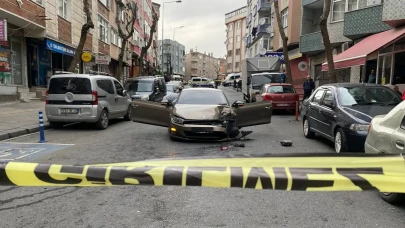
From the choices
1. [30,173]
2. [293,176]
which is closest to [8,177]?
[30,173]

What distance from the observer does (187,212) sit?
3.98 meters

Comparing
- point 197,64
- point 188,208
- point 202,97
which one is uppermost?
point 197,64

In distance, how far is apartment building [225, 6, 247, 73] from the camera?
84750mm

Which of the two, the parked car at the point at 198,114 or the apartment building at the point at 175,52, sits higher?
the apartment building at the point at 175,52

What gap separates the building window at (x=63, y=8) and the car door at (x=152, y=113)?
14.6 meters

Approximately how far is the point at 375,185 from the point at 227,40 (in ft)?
310

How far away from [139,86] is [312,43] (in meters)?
13.6

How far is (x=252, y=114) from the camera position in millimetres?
9406

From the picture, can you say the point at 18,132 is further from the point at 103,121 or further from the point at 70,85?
the point at 103,121

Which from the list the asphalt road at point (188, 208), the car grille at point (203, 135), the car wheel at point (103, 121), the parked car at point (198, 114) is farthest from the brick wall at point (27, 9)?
the asphalt road at point (188, 208)

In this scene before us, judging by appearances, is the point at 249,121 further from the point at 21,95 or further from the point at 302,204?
the point at 21,95

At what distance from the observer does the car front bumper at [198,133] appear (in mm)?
8102

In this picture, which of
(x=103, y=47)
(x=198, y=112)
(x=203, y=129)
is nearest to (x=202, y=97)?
(x=198, y=112)

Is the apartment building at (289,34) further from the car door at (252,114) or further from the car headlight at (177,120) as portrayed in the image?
the car headlight at (177,120)
